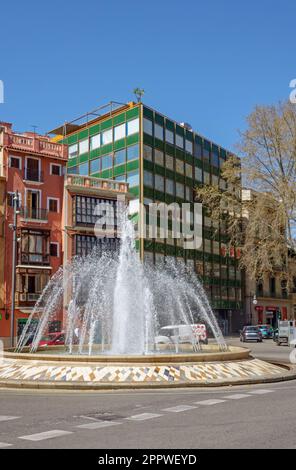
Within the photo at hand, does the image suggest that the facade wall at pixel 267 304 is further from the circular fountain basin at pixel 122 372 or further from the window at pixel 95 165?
the circular fountain basin at pixel 122 372

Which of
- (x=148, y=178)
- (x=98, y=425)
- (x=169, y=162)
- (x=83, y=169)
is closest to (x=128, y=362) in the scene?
(x=98, y=425)

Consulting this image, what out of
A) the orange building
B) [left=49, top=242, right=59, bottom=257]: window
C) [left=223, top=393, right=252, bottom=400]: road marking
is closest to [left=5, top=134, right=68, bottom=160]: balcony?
the orange building

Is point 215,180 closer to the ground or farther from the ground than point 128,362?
farther from the ground

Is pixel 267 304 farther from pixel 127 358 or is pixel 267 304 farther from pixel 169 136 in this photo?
pixel 127 358

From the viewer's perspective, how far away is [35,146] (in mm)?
48000

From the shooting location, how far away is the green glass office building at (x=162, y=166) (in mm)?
57281

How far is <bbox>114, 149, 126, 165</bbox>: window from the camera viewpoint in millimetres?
58469

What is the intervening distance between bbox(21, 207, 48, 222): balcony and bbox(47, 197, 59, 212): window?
709mm

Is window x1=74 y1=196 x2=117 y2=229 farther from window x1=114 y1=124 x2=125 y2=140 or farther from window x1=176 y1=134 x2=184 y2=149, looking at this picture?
window x1=176 y1=134 x2=184 y2=149

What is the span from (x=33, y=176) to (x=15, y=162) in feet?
6.19

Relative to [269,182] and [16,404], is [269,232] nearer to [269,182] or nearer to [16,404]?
[269,182]

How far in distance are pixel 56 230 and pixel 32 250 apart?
3035mm
